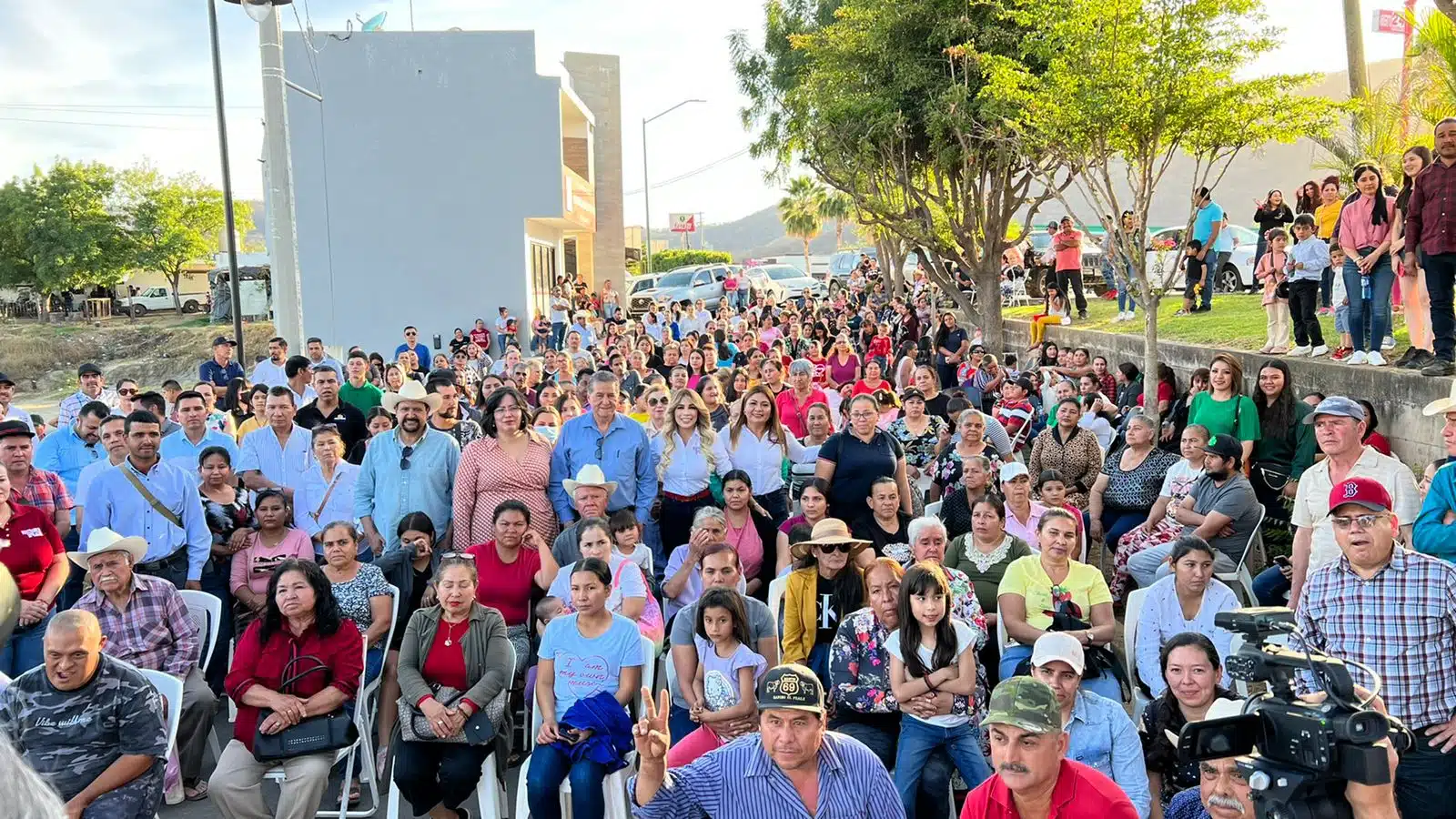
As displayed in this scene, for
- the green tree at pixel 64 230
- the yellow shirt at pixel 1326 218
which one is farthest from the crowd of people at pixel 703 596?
the green tree at pixel 64 230

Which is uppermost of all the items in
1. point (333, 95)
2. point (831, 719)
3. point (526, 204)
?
point (333, 95)

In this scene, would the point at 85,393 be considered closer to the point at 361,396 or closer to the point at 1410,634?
the point at 361,396

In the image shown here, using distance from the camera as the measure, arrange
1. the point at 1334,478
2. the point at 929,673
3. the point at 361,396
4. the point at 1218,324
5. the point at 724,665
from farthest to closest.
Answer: the point at 1218,324 → the point at 361,396 → the point at 1334,478 → the point at 724,665 → the point at 929,673

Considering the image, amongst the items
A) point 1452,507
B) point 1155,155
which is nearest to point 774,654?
point 1452,507

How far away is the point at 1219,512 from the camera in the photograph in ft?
21.9

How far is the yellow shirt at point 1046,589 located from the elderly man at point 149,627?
4183 mm

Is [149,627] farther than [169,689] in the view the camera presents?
Yes

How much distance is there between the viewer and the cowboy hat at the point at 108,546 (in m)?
5.43

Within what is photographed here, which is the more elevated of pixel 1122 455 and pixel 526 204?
pixel 526 204

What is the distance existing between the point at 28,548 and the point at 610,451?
329cm

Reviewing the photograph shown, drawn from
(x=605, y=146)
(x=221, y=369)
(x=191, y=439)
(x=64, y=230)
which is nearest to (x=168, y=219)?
(x=64, y=230)

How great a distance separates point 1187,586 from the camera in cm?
537

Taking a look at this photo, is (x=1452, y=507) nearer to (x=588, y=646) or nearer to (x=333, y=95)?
(x=588, y=646)

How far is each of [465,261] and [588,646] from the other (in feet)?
66.1
